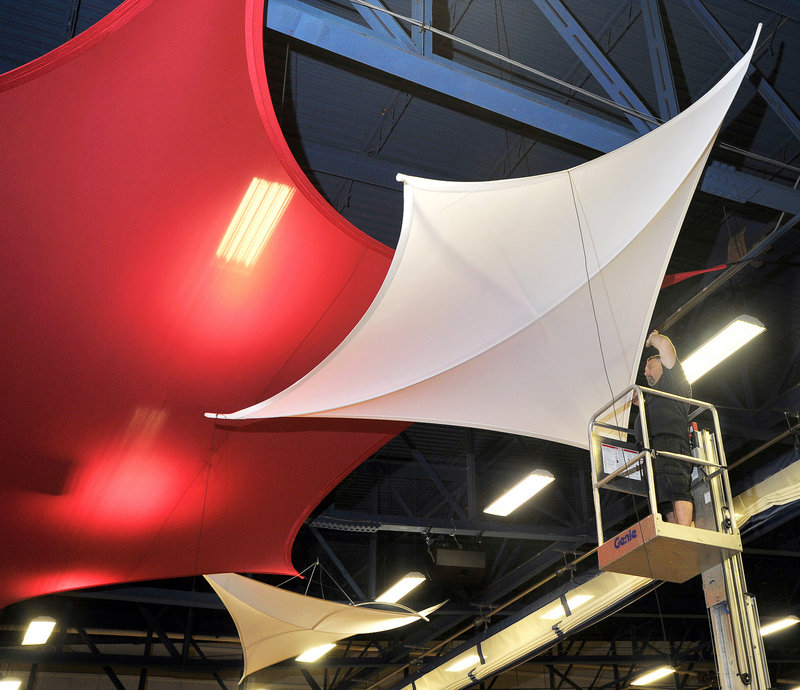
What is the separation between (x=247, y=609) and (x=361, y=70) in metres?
6.91

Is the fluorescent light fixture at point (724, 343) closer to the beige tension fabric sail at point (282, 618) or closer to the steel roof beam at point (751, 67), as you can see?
the steel roof beam at point (751, 67)

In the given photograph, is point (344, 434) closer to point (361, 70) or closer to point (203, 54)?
point (361, 70)

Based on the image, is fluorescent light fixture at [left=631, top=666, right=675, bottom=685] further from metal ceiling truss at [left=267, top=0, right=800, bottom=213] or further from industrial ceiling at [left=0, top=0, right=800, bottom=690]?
metal ceiling truss at [left=267, top=0, right=800, bottom=213]

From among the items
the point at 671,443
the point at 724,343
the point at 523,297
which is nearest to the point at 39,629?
the point at 523,297

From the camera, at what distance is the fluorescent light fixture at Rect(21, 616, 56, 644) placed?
1057 cm

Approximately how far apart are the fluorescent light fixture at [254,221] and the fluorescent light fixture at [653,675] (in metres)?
16.3

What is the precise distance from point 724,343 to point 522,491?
128 inches

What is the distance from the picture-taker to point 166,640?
13.9m

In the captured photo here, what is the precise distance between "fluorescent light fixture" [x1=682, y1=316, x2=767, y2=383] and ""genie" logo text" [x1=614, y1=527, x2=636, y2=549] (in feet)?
9.18

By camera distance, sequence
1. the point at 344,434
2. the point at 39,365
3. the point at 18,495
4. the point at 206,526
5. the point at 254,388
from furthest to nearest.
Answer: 1. the point at 206,526
2. the point at 344,434
3. the point at 18,495
4. the point at 254,388
5. the point at 39,365

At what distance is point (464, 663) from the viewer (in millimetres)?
13328

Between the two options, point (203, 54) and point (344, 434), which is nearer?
point (203, 54)

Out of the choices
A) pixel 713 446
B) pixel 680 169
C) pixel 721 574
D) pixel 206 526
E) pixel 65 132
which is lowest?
pixel 721 574

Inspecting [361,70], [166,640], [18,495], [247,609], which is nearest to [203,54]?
[361,70]
